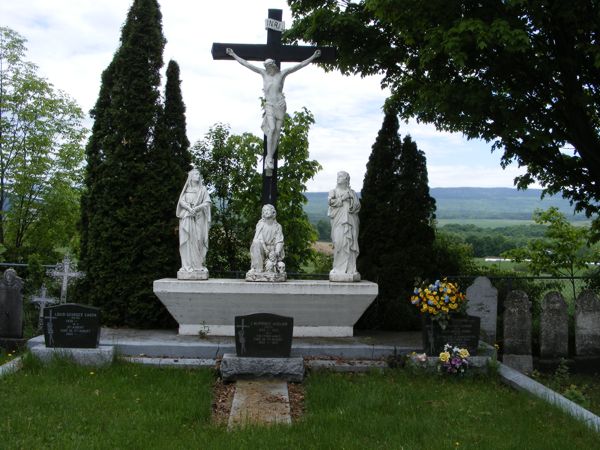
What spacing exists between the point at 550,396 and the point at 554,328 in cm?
306

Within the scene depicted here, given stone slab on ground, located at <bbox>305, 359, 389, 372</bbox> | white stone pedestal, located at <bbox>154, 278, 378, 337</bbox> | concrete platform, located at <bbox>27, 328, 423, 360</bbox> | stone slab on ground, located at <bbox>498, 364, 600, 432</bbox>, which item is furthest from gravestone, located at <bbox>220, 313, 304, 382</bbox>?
stone slab on ground, located at <bbox>498, 364, 600, 432</bbox>

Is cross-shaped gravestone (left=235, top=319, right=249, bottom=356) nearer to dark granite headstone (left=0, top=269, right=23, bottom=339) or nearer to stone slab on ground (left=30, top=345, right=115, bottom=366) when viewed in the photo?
stone slab on ground (left=30, top=345, right=115, bottom=366)

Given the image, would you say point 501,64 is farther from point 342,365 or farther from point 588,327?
point 342,365

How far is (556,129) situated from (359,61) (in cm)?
363

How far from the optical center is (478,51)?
28.5 feet

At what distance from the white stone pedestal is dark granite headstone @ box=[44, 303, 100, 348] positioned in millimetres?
1286

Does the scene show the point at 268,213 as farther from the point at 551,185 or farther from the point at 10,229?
the point at 10,229

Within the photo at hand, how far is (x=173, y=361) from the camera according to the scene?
7.91 metres

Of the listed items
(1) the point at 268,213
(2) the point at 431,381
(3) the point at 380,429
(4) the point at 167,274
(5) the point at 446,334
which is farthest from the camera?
(4) the point at 167,274

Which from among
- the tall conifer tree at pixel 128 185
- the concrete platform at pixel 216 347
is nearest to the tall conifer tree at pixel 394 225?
the concrete platform at pixel 216 347

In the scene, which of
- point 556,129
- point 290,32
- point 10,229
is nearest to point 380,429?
point 556,129

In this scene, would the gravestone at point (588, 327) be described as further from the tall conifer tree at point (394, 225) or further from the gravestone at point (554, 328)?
the tall conifer tree at point (394, 225)

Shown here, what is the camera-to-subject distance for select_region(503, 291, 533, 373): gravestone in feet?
29.9

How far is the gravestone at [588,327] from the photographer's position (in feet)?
30.4
